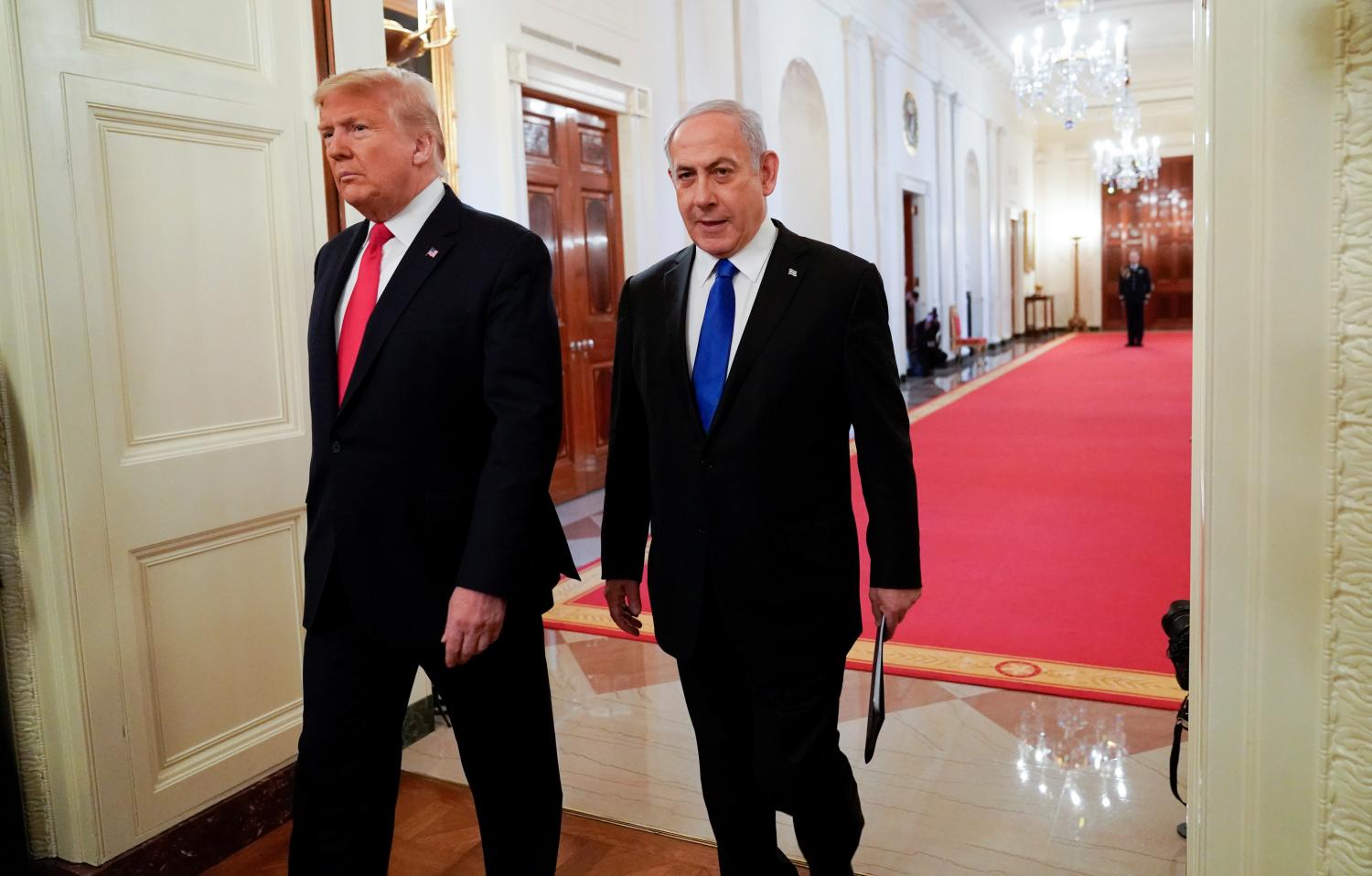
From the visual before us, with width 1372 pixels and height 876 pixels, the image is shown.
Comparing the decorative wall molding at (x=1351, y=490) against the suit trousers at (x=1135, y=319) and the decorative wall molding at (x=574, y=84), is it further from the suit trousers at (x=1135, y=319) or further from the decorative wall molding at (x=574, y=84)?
the suit trousers at (x=1135, y=319)

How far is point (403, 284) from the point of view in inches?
80.1

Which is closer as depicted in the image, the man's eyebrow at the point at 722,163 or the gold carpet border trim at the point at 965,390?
the man's eyebrow at the point at 722,163

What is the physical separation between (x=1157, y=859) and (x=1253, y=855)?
1139 millimetres

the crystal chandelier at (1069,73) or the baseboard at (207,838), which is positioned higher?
the crystal chandelier at (1069,73)

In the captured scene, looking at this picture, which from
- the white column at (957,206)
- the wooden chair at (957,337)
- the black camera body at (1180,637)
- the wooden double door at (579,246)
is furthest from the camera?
the white column at (957,206)

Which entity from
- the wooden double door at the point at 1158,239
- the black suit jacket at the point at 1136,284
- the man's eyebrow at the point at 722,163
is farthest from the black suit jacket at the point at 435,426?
the wooden double door at the point at 1158,239

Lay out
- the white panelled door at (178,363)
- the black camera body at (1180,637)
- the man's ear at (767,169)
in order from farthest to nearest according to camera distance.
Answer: the black camera body at (1180,637), the white panelled door at (178,363), the man's ear at (767,169)

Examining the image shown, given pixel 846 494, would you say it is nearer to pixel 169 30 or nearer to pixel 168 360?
pixel 168 360

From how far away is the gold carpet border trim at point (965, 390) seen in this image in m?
11.3

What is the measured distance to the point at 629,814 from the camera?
9.84 feet

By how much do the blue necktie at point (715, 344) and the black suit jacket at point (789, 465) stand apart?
0.11 ft

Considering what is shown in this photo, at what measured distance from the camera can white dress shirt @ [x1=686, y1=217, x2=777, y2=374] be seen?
2.06 meters

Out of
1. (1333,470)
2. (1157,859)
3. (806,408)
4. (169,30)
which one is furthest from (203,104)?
(1157,859)

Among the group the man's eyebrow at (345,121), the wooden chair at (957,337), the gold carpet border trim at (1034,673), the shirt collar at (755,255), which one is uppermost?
the man's eyebrow at (345,121)
